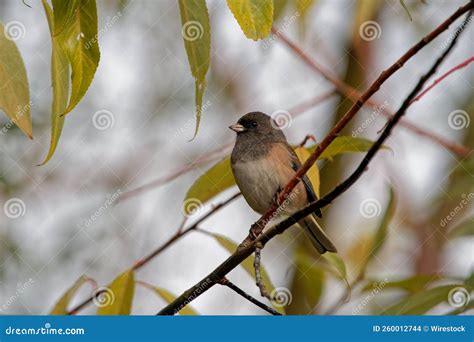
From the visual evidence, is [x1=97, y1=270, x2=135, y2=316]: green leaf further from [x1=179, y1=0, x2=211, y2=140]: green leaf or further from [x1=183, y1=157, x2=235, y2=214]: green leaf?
[x1=179, y1=0, x2=211, y2=140]: green leaf

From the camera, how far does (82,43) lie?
113cm

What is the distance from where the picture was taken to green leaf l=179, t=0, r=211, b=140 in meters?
1.13

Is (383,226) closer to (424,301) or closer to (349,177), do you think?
(424,301)

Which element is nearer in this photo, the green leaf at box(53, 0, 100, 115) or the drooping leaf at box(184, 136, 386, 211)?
the green leaf at box(53, 0, 100, 115)

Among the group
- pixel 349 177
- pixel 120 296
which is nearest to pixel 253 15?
pixel 349 177

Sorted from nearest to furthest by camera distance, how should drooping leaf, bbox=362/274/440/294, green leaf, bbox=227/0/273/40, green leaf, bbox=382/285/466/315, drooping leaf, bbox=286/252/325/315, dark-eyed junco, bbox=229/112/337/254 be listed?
green leaf, bbox=227/0/273/40
green leaf, bbox=382/285/466/315
drooping leaf, bbox=362/274/440/294
drooping leaf, bbox=286/252/325/315
dark-eyed junco, bbox=229/112/337/254

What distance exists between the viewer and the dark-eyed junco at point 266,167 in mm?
2121

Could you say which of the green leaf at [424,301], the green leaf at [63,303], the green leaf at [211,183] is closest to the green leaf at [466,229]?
the green leaf at [424,301]

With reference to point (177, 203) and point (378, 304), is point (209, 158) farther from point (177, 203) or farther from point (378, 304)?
Answer: point (378, 304)

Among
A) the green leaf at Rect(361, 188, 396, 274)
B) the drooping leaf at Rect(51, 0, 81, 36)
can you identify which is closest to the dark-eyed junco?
the green leaf at Rect(361, 188, 396, 274)

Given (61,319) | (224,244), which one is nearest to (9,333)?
(61,319)

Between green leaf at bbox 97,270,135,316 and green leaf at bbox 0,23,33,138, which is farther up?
green leaf at bbox 0,23,33,138

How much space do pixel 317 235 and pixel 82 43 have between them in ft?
4.16

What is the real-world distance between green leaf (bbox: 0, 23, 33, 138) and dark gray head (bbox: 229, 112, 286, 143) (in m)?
1.26
